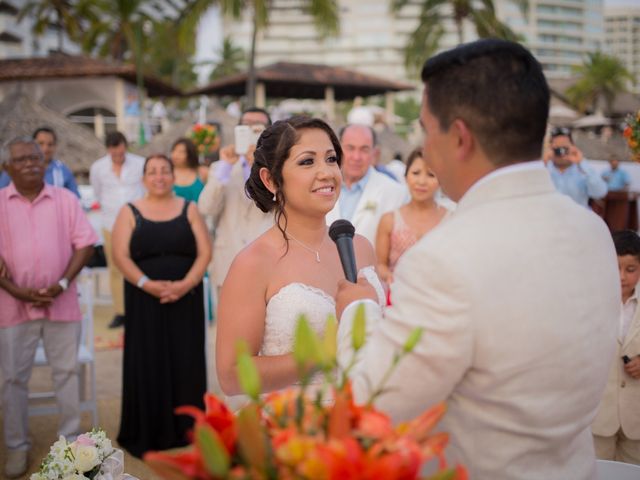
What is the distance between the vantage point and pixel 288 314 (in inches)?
105

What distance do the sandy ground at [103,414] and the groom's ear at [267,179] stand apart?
8.67 feet

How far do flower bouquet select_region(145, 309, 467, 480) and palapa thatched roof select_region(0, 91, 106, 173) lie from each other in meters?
19.2

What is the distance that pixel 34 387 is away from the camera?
6609 millimetres

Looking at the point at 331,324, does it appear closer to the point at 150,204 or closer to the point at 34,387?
the point at 150,204

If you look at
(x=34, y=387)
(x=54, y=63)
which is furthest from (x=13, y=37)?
(x=34, y=387)

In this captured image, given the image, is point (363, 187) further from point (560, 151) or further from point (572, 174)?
point (572, 174)

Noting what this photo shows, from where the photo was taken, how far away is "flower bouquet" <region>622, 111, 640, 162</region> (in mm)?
4164

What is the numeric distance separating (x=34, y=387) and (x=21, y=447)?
1962 millimetres

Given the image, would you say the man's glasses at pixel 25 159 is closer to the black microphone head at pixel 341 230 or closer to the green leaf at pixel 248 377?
the black microphone head at pixel 341 230

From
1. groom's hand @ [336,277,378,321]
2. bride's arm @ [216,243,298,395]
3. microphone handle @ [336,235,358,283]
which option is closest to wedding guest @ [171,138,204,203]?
bride's arm @ [216,243,298,395]

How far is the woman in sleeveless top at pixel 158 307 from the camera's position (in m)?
5.29

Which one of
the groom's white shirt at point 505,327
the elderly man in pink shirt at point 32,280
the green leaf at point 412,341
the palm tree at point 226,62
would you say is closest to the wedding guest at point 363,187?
the elderly man in pink shirt at point 32,280

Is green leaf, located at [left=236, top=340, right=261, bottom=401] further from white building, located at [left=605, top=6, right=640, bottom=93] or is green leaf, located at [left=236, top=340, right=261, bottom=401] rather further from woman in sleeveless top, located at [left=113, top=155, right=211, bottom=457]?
white building, located at [left=605, top=6, right=640, bottom=93]

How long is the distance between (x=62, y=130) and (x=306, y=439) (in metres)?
20.2
